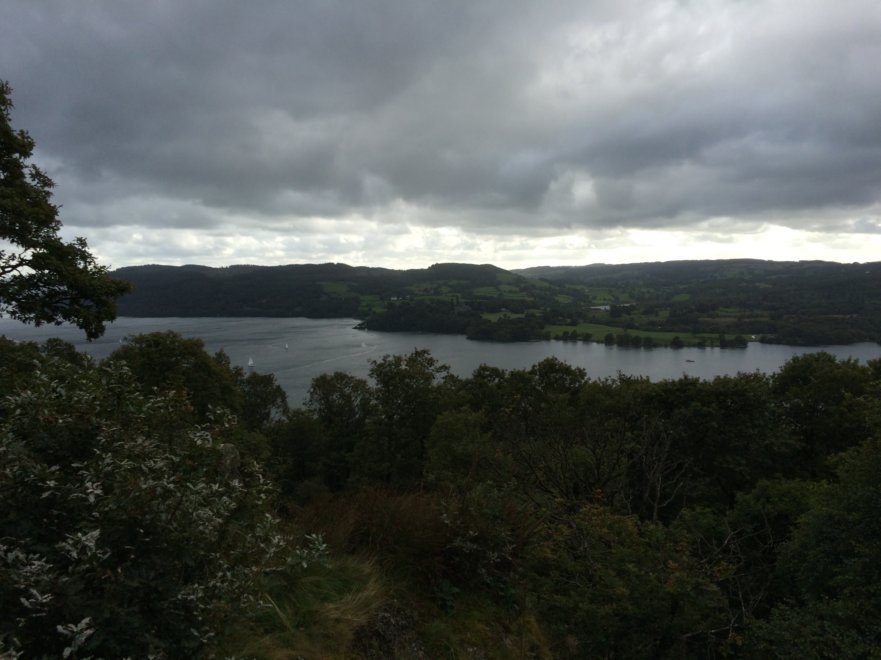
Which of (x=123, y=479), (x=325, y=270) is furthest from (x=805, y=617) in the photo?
(x=325, y=270)

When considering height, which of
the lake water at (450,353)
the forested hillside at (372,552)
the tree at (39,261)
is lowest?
the lake water at (450,353)

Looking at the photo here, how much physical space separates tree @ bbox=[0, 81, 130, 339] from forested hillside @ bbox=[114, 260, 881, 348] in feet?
245

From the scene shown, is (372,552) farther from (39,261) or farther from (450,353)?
(450,353)

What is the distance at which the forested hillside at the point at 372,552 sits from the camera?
2.36m

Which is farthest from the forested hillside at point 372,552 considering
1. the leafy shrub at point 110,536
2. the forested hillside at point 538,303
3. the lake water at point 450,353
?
the forested hillside at point 538,303

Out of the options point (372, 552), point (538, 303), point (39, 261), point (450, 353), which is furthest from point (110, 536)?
point (538, 303)

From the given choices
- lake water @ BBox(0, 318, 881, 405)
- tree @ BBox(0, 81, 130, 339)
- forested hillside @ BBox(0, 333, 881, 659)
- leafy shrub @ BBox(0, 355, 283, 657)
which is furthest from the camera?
lake water @ BBox(0, 318, 881, 405)

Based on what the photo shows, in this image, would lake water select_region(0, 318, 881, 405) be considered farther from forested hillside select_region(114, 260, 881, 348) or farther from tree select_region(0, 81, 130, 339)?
tree select_region(0, 81, 130, 339)

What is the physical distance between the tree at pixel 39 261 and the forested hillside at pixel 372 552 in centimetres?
97

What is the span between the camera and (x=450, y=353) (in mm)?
69125

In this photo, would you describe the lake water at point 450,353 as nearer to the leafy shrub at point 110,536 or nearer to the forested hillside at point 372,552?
the forested hillside at point 372,552

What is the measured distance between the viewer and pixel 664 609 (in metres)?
5.58

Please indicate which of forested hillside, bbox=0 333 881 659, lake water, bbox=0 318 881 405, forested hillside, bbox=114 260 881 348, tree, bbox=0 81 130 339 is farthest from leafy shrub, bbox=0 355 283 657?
forested hillside, bbox=114 260 881 348

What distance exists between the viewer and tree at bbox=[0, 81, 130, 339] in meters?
7.51
